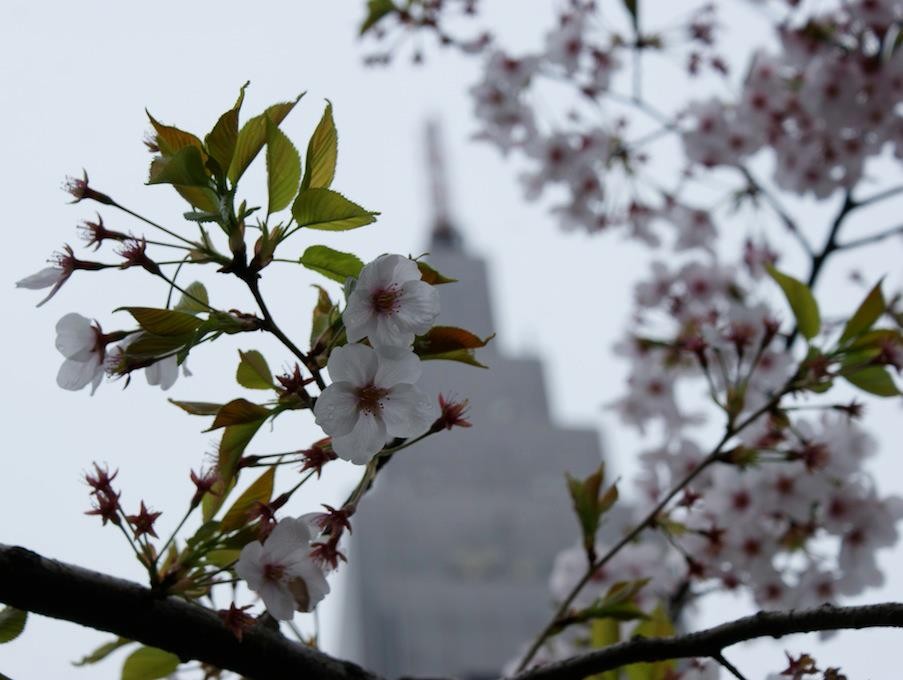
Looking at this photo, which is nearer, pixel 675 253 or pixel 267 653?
pixel 267 653

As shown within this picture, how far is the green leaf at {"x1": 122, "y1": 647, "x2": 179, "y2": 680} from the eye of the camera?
1142 mm

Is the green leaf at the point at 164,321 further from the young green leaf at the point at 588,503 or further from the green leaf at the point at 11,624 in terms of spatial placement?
the young green leaf at the point at 588,503

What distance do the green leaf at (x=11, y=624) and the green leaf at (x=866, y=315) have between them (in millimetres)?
1079

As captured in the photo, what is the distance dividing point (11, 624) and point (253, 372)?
308 millimetres

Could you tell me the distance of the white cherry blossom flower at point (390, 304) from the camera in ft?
2.71

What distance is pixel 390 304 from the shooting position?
0.85 m

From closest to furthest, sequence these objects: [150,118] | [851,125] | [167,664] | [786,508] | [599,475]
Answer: [150,118] → [167,664] → [599,475] → [786,508] → [851,125]

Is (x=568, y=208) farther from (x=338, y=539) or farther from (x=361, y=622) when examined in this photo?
(x=361, y=622)

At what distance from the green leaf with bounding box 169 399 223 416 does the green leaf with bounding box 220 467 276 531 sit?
8cm

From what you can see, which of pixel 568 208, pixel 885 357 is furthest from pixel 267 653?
pixel 568 208

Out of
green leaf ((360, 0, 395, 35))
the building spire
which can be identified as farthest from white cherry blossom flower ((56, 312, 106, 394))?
the building spire

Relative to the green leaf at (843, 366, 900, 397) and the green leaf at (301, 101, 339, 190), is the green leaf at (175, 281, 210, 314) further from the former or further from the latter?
the green leaf at (843, 366, 900, 397)

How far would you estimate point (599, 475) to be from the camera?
1373 millimetres

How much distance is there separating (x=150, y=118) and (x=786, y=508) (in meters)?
1.55
